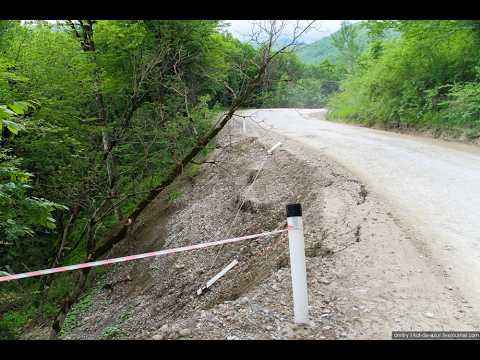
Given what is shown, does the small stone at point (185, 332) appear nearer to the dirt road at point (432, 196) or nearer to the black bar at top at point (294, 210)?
the black bar at top at point (294, 210)

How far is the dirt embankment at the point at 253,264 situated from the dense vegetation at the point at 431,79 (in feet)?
19.0

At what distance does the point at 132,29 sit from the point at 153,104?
9.40ft

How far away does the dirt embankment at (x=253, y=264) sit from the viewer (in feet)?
12.5

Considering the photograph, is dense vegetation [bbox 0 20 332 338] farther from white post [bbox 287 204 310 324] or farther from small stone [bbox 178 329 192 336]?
white post [bbox 287 204 310 324]

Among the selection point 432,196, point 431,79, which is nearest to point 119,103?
point 431,79

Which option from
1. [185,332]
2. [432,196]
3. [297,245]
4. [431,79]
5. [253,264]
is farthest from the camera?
[431,79]

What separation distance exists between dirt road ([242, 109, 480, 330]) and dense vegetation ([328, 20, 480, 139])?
135 cm

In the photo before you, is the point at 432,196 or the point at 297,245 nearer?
the point at 297,245

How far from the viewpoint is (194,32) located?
51.9 ft

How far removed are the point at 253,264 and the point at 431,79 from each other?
1260cm

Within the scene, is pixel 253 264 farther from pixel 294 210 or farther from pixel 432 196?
pixel 294 210

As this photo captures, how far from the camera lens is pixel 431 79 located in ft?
51.1

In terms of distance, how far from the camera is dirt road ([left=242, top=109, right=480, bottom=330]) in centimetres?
427

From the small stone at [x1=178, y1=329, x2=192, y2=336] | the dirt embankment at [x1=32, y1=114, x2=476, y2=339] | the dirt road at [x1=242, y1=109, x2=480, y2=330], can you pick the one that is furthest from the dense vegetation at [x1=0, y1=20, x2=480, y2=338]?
the small stone at [x1=178, y1=329, x2=192, y2=336]
